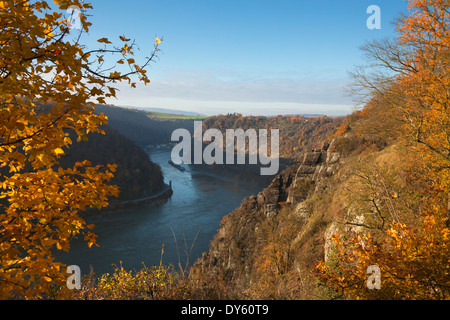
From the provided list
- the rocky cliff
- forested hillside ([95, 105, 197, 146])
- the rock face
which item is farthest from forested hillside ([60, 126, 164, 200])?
forested hillside ([95, 105, 197, 146])

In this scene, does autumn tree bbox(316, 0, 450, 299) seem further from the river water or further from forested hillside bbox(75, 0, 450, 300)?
the river water

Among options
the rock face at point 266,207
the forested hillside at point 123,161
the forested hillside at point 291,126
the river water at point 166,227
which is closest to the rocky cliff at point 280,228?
the rock face at point 266,207

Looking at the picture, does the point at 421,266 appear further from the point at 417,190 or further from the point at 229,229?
the point at 229,229

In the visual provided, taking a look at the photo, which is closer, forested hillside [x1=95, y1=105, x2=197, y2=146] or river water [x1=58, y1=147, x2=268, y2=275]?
river water [x1=58, y1=147, x2=268, y2=275]

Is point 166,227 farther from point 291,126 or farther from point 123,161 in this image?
point 291,126

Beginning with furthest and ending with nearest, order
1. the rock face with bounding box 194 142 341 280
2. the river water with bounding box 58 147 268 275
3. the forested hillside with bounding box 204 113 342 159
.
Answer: the forested hillside with bounding box 204 113 342 159 < the river water with bounding box 58 147 268 275 < the rock face with bounding box 194 142 341 280

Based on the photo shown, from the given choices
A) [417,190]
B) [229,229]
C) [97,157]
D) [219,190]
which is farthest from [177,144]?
[417,190]
